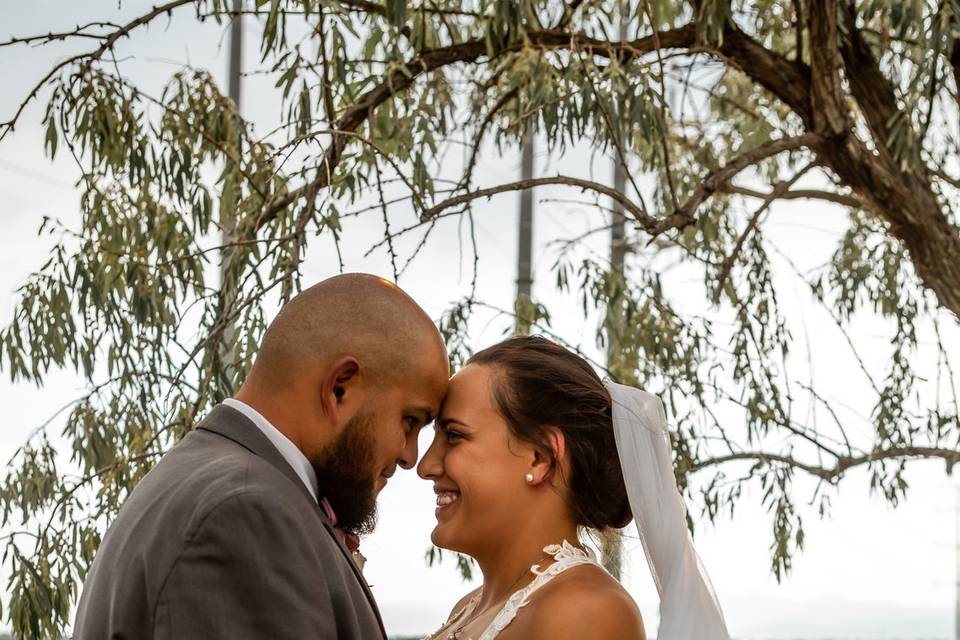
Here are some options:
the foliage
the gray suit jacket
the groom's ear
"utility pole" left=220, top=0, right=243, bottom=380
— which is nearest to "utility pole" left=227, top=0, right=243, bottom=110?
Answer: "utility pole" left=220, top=0, right=243, bottom=380

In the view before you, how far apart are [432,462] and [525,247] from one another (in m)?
4.20

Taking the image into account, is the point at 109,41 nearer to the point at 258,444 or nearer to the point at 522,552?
the point at 522,552

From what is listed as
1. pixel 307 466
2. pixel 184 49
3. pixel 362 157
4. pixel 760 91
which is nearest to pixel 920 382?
pixel 760 91

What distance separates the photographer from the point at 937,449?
5520mm

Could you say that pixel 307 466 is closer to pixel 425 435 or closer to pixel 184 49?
pixel 425 435

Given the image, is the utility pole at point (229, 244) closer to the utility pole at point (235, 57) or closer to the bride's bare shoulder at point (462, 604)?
the utility pole at point (235, 57)

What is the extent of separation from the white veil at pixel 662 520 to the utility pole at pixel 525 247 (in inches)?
84.2

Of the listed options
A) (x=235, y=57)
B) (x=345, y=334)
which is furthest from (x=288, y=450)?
(x=235, y=57)

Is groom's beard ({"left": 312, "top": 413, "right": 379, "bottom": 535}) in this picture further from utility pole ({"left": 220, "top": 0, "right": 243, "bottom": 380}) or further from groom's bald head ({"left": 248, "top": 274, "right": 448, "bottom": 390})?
utility pole ({"left": 220, "top": 0, "right": 243, "bottom": 380})

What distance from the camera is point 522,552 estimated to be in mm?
2828

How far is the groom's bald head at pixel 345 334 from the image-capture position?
2107 millimetres

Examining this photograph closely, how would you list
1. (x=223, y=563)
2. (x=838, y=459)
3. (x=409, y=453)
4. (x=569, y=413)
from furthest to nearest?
(x=838, y=459)
(x=569, y=413)
(x=409, y=453)
(x=223, y=563)

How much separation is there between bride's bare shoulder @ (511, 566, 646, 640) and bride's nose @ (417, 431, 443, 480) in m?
0.32

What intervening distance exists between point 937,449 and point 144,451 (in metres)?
3.12
